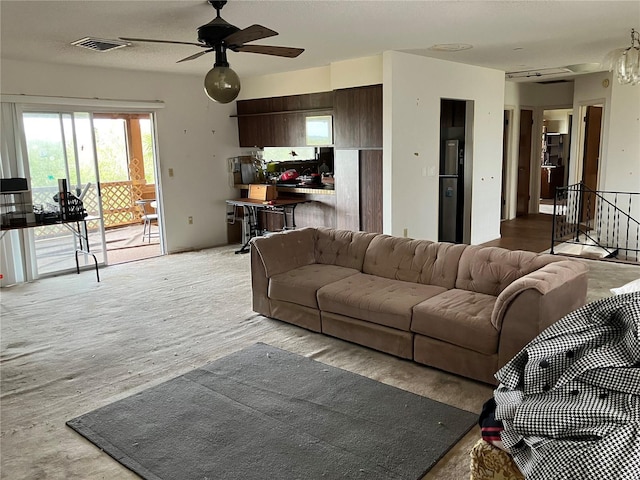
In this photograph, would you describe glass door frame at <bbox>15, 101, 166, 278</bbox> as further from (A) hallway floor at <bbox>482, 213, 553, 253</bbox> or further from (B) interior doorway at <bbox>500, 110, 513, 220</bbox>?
(B) interior doorway at <bbox>500, 110, 513, 220</bbox>

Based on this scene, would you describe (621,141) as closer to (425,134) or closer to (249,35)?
(425,134)

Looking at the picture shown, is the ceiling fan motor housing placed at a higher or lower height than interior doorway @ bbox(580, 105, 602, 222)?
higher

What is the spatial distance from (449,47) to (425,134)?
43.3 inches

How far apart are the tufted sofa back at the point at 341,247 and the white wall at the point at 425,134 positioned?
1.45 meters

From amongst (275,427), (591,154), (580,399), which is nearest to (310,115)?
(275,427)

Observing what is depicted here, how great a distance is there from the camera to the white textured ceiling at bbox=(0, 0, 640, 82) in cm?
366

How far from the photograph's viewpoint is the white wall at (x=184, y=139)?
636 centimetres

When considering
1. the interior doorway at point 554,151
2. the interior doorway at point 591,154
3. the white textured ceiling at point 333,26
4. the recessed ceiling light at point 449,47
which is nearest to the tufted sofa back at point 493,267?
the white textured ceiling at point 333,26

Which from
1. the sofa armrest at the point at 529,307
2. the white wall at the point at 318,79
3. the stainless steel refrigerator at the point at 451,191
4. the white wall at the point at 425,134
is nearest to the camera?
the sofa armrest at the point at 529,307

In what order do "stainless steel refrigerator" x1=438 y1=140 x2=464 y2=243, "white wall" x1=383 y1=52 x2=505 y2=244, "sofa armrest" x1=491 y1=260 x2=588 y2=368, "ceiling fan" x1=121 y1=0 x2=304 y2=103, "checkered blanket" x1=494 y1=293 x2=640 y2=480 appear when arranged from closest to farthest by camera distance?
"checkered blanket" x1=494 y1=293 x2=640 y2=480 → "sofa armrest" x1=491 y1=260 x2=588 y2=368 → "ceiling fan" x1=121 y1=0 x2=304 y2=103 → "white wall" x1=383 y1=52 x2=505 y2=244 → "stainless steel refrigerator" x1=438 y1=140 x2=464 y2=243

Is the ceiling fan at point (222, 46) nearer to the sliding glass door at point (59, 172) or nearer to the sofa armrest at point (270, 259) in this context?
the sofa armrest at point (270, 259)

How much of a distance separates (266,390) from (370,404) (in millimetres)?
656

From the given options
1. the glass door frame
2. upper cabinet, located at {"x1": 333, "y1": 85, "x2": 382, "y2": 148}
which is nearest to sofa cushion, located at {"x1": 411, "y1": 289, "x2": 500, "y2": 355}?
upper cabinet, located at {"x1": 333, "y1": 85, "x2": 382, "y2": 148}

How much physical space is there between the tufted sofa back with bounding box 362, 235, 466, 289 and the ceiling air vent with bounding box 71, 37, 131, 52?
2.97m
